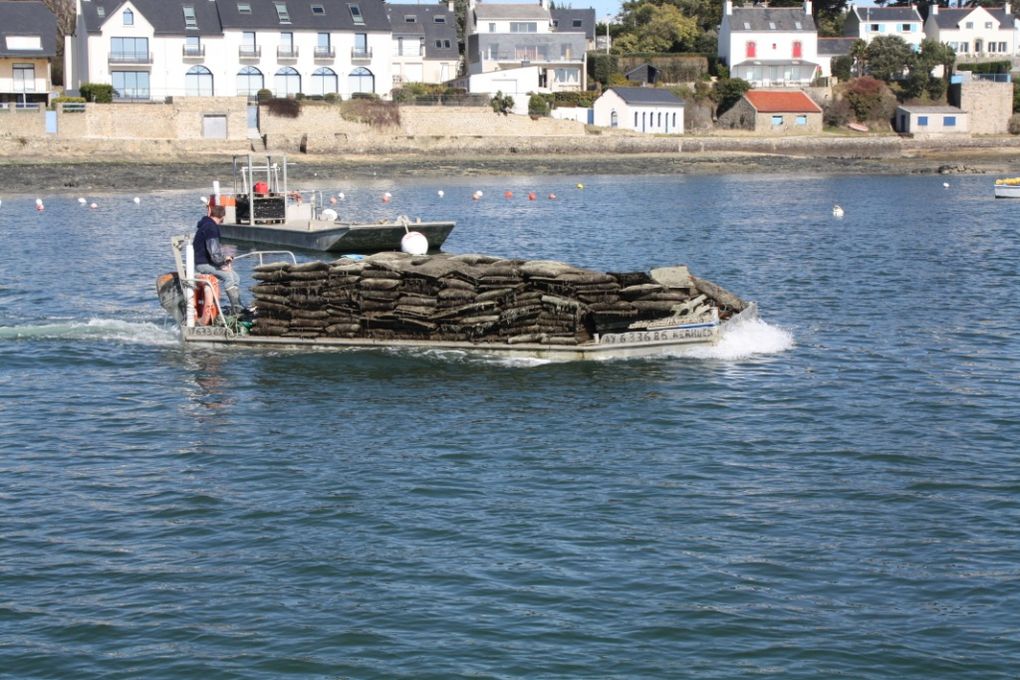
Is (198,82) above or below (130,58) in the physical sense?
below

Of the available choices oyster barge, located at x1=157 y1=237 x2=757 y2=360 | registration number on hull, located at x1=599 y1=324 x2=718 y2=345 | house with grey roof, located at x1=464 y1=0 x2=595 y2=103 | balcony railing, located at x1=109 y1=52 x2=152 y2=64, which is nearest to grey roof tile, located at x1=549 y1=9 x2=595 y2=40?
house with grey roof, located at x1=464 y1=0 x2=595 y2=103

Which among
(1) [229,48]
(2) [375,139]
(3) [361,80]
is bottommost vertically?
Result: (2) [375,139]

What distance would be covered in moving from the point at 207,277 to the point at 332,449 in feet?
23.7

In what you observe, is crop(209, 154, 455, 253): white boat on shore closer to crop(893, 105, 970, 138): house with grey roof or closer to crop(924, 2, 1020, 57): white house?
crop(893, 105, 970, 138): house with grey roof

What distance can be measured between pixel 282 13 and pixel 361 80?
23.6ft

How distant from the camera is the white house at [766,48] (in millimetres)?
109500

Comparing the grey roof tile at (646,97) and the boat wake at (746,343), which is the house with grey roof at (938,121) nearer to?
the grey roof tile at (646,97)

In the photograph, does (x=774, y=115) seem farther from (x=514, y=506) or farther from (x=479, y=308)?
(x=514, y=506)

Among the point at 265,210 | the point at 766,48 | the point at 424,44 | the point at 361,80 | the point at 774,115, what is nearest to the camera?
the point at 265,210

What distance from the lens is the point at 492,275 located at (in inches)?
857

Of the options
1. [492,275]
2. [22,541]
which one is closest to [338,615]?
[22,541]

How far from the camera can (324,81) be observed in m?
96.2

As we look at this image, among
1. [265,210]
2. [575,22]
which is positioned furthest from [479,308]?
[575,22]

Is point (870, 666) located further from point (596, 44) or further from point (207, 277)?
point (596, 44)
